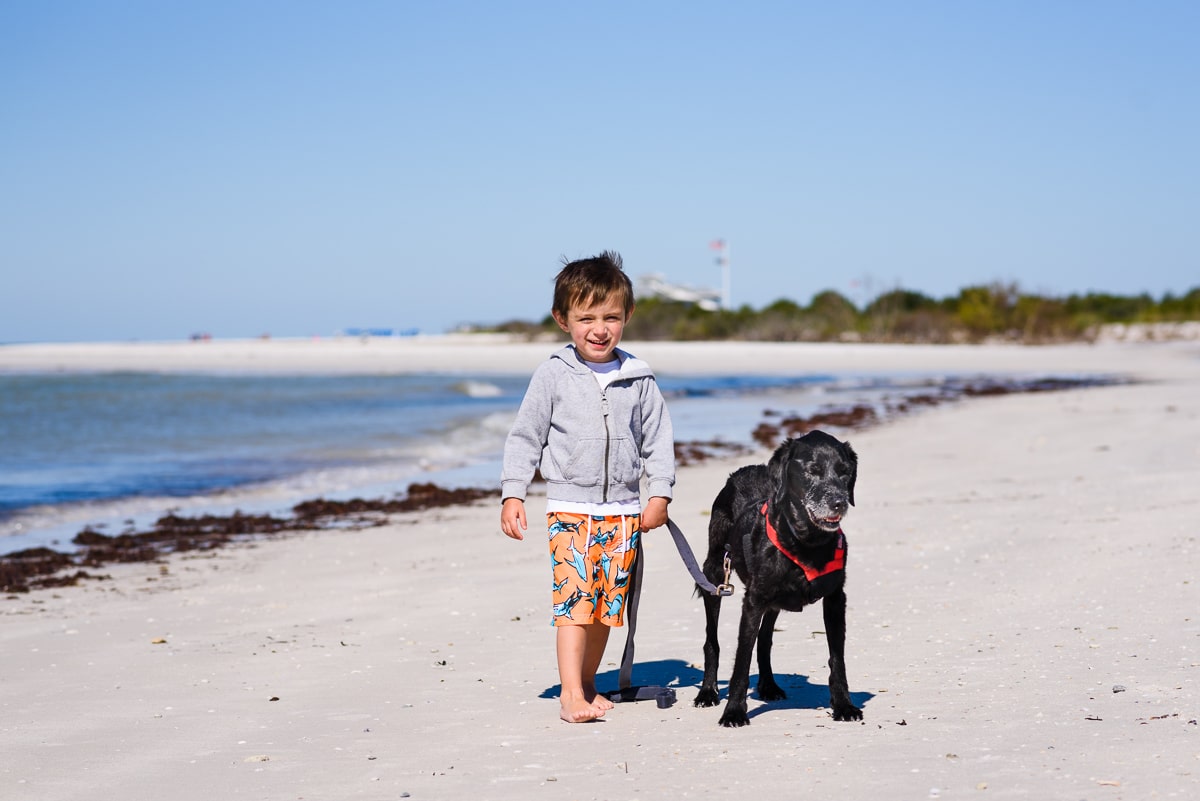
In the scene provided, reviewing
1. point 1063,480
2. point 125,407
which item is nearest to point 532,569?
point 1063,480

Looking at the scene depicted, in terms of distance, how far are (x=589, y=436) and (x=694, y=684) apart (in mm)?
1378

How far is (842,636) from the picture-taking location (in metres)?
4.48

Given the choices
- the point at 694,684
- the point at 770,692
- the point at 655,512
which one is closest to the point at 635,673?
the point at 694,684

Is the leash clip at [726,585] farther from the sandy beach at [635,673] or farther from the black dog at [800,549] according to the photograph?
the sandy beach at [635,673]

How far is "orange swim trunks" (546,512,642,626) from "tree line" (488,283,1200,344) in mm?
53588

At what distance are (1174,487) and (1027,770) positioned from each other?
22.8 ft

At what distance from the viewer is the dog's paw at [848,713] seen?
14.2 feet

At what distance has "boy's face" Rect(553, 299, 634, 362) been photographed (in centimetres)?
475

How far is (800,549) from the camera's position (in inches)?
168

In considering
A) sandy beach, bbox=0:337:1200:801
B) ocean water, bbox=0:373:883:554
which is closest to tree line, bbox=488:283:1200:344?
ocean water, bbox=0:373:883:554

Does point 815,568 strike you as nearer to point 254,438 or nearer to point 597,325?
point 597,325

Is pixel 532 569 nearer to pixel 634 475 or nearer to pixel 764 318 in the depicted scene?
pixel 634 475

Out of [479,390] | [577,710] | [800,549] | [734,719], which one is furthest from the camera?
[479,390]

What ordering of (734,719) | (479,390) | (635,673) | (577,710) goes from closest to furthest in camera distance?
(734,719) < (577,710) < (635,673) < (479,390)
